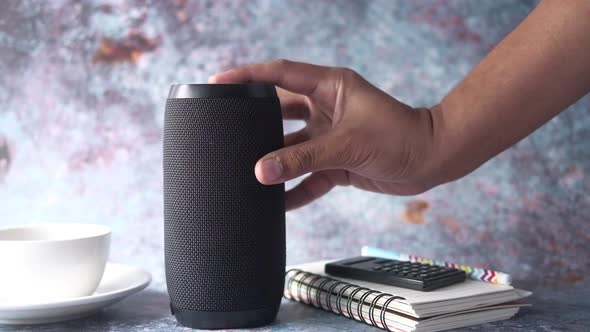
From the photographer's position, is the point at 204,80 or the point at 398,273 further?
the point at 204,80

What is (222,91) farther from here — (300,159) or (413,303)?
(413,303)

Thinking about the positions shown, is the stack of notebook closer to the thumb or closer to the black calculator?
the black calculator

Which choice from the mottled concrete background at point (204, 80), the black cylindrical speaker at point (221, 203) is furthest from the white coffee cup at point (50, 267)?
the mottled concrete background at point (204, 80)

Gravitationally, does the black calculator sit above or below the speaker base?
above

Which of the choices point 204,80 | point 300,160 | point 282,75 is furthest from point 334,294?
point 204,80

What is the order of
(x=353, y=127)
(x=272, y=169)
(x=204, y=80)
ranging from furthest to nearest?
1. (x=204, y=80)
2. (x=353, y=127)
3. (x=272, y=169)

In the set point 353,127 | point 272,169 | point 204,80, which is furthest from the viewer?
point 204,80

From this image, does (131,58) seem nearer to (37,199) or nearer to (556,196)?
(37,199)

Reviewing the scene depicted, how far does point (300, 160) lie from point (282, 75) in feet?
0.66

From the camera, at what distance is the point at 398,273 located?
107cm

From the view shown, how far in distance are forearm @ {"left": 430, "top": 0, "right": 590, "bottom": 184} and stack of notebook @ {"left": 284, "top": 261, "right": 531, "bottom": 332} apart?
218mm

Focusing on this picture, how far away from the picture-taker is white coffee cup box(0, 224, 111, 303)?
Result: 3.26 ft

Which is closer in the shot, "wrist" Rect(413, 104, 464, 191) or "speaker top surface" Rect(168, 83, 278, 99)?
"speaker top surface" Rect(168, 83, 278, 99)

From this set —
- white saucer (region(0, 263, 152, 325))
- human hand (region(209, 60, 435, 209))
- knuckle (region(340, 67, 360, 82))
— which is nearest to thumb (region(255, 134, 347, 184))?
human hand (region(209, 60, 435, 209))
